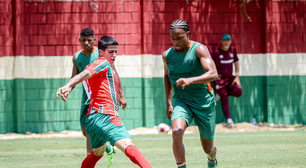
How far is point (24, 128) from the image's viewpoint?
1263 cm

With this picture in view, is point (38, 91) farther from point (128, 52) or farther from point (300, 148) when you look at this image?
point (300, 148)

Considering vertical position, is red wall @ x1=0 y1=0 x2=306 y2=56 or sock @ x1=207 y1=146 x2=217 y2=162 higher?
red wall @ x1=0 y1=0 x2=306 y2=56

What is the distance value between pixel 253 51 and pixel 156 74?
128 inches

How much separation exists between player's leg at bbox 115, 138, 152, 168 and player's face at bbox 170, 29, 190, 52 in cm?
148

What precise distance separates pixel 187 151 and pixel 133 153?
4021 millimetres

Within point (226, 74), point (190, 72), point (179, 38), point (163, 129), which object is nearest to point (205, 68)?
point (190, 72)

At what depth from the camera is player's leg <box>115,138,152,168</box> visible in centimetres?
482

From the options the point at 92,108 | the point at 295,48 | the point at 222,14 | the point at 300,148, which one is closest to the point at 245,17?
the point at 222,14

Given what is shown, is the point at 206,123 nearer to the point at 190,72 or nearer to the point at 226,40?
the point at 190,72

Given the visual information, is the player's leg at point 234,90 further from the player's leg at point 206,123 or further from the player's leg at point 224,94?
the player's leg at point 206,123

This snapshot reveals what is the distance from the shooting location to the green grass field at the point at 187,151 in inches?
290

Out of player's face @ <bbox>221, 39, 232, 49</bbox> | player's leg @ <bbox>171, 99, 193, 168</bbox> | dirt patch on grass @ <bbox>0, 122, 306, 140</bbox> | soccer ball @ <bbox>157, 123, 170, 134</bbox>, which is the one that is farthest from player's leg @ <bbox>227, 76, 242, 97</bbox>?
player's leg @ <bbox>171, 99, 193, 168</bbox>

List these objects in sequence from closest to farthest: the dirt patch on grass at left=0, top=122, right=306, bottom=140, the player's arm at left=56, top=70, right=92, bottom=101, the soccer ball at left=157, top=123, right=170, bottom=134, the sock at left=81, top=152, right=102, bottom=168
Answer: the player's arm at left=56, top=70, right=92, bottom=101, the sock at left=81, top=152, right=102, bottom=168, the soccer ball at left=157, top=123, right=170, bottom=134, the dirt patch on grass at left=0, top=122, right=306, bottom=140

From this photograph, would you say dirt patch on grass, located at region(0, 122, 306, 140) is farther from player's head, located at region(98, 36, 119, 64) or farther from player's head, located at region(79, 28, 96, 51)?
player's head, located at region(98, 36, 119, 64)
